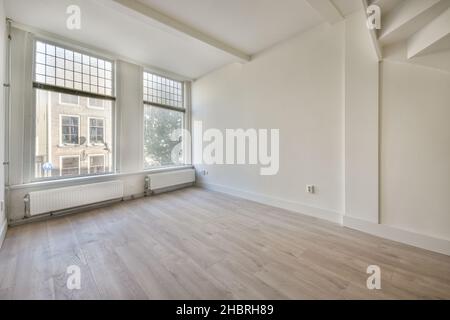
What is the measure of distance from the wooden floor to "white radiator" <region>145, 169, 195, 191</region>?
134 cm

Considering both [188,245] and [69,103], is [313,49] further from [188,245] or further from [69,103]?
[69,103]

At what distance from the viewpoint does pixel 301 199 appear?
3.34 metres

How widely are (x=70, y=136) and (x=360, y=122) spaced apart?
4.78m

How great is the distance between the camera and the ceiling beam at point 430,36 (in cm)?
162

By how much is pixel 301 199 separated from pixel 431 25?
8.45 feet

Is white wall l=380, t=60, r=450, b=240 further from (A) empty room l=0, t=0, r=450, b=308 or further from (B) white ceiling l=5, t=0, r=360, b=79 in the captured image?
(B) white ceiling l=5, t=0, r=360, b=79

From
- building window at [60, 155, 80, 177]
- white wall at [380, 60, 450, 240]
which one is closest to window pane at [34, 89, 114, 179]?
building window at [60, 155, 80, 177]

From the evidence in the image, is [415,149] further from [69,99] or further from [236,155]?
[69,99]

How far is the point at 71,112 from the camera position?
3.49 metres

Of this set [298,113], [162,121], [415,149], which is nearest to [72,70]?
[162,121]

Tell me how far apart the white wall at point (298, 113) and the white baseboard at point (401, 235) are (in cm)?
25

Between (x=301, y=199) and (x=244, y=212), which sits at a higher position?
(x=301, y=199)

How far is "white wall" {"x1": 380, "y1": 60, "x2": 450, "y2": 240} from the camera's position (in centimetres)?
209
